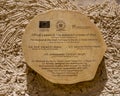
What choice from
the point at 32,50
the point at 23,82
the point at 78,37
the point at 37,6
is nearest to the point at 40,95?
the point at 23,82

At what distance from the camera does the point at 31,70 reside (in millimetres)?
1561

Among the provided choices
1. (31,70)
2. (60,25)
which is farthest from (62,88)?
(60,25)

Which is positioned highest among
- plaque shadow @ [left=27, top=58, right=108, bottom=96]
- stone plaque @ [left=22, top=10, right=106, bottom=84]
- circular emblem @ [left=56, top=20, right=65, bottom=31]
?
circular emblem @ [left=56, top=20, right=65, bottom=31]

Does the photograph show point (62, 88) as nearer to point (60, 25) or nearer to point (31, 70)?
point (31, 70)

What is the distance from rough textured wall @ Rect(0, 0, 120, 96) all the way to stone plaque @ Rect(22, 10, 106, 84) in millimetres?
59

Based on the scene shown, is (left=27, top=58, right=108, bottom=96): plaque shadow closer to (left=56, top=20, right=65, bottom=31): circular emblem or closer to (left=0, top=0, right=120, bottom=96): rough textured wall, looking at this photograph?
(left=0, top=0, right=120, bottom=96): rough textured wall

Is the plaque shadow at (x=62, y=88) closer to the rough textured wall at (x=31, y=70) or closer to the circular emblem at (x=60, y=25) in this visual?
the rough textured wall at (x=31, y=70)

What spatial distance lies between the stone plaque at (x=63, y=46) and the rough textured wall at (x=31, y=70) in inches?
2.3

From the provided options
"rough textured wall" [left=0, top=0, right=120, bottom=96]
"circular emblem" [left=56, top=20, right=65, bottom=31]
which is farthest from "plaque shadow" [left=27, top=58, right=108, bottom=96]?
"circular emblem" [left=56, top=20, right=65, bottom=31]

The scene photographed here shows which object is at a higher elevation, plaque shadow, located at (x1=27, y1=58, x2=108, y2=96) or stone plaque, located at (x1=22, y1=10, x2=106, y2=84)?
stone plaque, located at (x1=22, y1=10, x2=106, y2=84)

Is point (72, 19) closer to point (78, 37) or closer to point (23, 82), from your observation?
point (78, 37)

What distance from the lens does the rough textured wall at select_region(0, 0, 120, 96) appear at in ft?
5.05

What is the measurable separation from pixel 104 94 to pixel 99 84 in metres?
0.05

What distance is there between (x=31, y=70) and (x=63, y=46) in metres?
0.18
